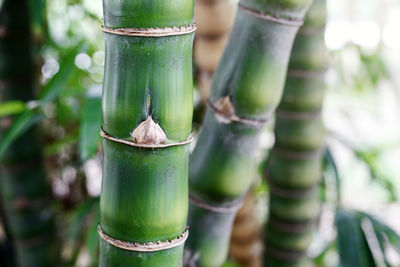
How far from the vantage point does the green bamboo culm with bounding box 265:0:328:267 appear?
494 mm

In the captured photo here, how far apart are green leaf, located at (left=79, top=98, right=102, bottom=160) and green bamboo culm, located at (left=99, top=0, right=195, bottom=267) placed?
0.46 ft

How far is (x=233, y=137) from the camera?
0.36m

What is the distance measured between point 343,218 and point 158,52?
44 cm

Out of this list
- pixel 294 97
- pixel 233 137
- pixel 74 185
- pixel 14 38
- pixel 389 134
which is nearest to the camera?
pixel 233 137

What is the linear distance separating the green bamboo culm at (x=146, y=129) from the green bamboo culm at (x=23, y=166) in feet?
1.34

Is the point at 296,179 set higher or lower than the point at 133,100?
lower

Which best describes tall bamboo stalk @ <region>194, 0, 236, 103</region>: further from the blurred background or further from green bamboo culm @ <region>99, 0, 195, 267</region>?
green bamboo culm @ <region>99, 0, 195, 267</region>

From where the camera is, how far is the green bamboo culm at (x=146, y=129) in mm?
251

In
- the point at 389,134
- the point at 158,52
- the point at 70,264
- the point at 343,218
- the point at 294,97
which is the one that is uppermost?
the point at 158,52

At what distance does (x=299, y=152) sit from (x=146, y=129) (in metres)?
0.33

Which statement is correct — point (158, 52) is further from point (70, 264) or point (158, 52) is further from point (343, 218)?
point (70, 264)

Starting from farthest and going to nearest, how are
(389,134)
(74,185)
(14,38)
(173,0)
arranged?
(389,134), (74,185), (14,38), (173,0)

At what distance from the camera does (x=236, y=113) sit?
0.35m

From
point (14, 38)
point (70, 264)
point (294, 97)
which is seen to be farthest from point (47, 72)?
Answer: point (294, 97)
